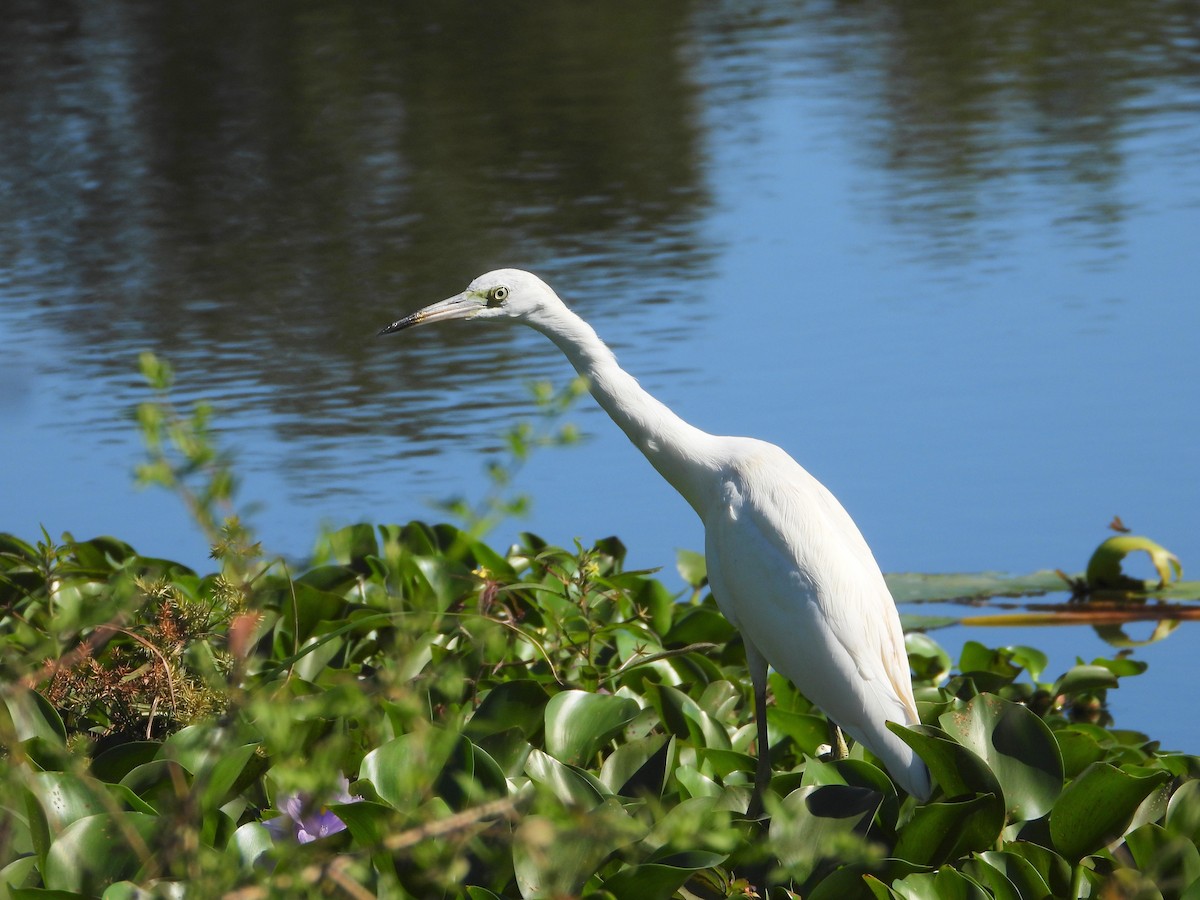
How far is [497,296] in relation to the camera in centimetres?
280

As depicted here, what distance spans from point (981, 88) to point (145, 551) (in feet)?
20.3

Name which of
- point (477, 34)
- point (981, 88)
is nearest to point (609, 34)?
point (477, 34)

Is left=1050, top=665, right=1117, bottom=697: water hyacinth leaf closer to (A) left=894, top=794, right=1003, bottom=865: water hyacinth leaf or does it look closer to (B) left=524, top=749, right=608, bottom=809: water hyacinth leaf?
(A) left=894, top=794, right=1003, bottom=865: water hyacinth leaf

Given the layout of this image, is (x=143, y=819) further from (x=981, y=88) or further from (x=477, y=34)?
(x=477, y=34)

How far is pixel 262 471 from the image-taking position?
496 cm

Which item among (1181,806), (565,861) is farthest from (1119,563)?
(565,861)

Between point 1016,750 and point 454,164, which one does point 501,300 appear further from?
point 454,164

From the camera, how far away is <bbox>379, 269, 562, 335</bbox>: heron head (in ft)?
9.14

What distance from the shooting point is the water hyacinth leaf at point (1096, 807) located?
2.03 m

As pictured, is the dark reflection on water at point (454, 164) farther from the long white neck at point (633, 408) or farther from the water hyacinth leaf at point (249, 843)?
the water hyacinth leaf at point (249, 843)

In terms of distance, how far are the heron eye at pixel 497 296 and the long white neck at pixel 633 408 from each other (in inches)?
3.1

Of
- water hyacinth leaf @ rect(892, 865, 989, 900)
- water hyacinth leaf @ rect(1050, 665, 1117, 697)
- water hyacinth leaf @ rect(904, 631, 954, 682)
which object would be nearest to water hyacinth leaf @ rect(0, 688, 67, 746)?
water hyacinth leaf @ rect(892, 865, 989, 900)

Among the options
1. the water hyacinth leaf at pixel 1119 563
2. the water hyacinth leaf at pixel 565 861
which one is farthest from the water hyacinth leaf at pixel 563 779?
the water hyacinth leaf at pixel 1119 563

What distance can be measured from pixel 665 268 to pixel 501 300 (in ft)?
12.3
